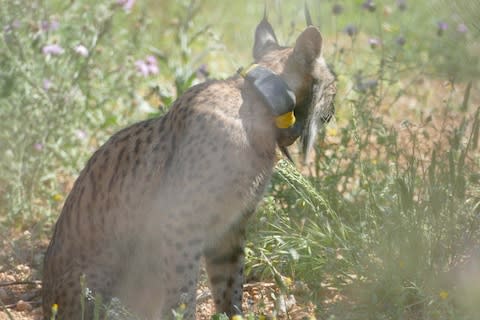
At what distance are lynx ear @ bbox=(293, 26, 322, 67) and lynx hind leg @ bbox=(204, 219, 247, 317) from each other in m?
1.00

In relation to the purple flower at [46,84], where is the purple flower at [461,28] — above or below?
above

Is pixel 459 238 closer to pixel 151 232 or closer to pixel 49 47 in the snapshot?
pixel 151 232

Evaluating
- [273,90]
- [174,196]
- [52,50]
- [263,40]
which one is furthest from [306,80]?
[52,50]

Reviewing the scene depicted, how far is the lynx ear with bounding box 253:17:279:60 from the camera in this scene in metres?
5.53

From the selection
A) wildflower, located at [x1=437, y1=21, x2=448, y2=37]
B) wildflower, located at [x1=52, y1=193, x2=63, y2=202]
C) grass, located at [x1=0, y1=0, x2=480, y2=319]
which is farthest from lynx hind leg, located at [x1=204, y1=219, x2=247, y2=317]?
wildflower, located at [x1=437, y1=21, x2=448, y2=37]

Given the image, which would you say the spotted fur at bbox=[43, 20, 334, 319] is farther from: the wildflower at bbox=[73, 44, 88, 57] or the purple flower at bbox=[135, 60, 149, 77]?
the purple flower at bbox=[135, 60, 149, 77]

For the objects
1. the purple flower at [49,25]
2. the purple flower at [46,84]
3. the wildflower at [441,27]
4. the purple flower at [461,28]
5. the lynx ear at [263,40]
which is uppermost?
the lynx ear at [263,40]

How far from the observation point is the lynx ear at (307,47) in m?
A: 4.96

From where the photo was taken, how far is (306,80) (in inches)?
201

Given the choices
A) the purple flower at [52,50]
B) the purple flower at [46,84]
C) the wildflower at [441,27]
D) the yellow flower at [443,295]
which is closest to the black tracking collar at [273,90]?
the yellow flower at [443,295]

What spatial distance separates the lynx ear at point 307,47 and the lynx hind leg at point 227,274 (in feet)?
3.29

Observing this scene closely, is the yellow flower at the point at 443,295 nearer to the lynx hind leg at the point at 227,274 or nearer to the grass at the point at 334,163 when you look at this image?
the grass at the point at 334,163

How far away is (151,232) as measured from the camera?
496 cm

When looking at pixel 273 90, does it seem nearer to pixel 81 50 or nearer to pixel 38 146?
pixel 81 50
